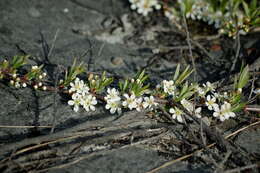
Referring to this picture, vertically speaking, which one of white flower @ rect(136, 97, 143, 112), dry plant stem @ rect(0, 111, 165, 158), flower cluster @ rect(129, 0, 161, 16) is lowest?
dry plant stem @ rect(0, 111, 165, 158)

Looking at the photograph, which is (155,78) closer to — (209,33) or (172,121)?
(172,121)

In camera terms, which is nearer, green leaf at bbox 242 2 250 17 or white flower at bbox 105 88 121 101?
white flower at bbox 105 88 121 101

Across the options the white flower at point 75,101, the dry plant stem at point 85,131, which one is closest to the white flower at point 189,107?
the dry plant stem at point 85,131

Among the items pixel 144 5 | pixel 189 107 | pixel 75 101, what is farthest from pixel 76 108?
pixel 144 5

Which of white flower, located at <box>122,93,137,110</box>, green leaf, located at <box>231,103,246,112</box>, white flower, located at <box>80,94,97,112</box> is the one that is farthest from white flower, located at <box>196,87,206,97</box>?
white flower, located at <box>80,94,97,112</box>

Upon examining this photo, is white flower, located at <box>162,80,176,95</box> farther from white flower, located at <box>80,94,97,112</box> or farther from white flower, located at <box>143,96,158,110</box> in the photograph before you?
white flower, located at <box>80,94,97,112</box>

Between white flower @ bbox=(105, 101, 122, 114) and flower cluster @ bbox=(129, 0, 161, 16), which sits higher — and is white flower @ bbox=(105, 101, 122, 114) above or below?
below
